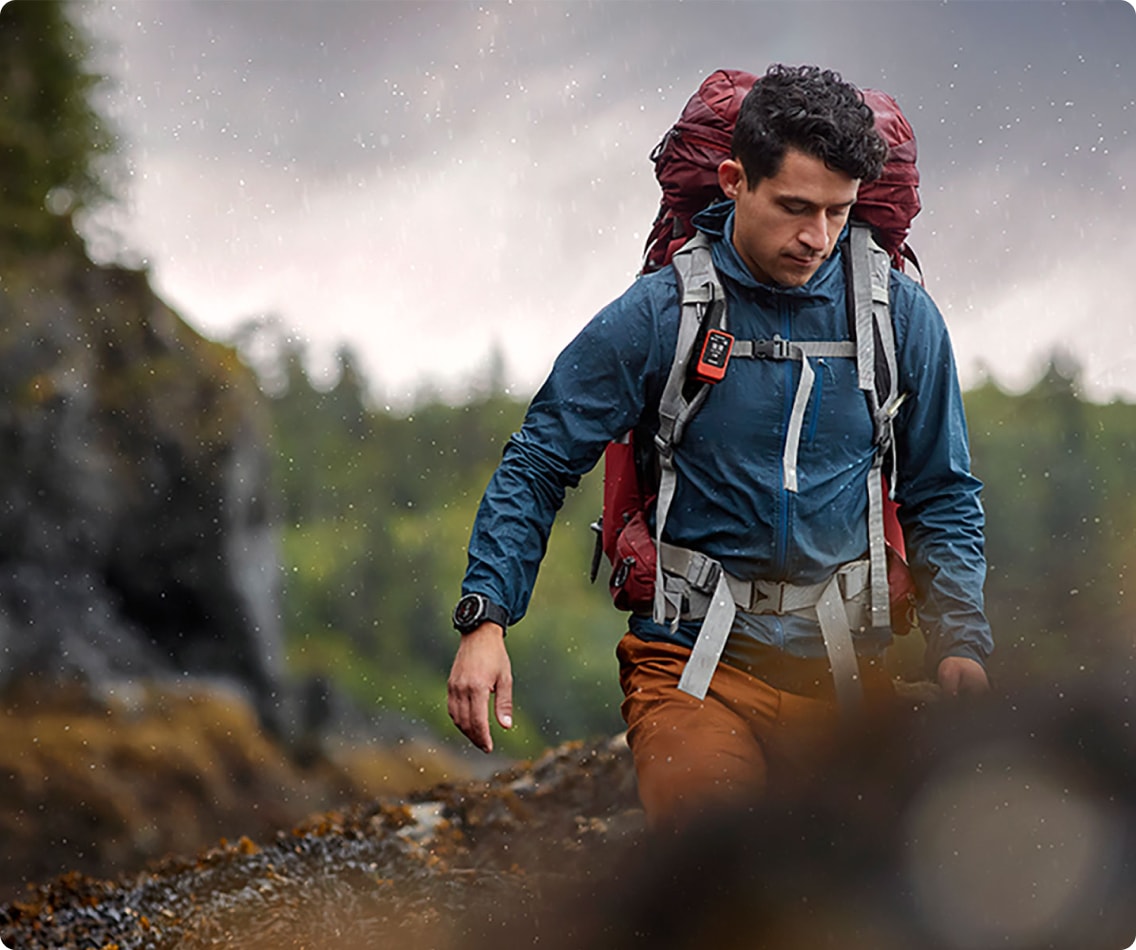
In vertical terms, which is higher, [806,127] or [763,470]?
[806,127]

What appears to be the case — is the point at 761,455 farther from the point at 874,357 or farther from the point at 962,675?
the point at 962,675

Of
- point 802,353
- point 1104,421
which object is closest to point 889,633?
point 802,353

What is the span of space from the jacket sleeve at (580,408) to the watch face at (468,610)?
0.10m

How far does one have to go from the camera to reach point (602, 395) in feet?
7.91

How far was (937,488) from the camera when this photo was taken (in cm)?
265

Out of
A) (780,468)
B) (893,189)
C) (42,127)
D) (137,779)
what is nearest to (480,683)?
(780,468)

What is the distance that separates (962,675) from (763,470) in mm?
652

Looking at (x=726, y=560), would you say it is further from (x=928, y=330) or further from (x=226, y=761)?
(x=226, y=761)

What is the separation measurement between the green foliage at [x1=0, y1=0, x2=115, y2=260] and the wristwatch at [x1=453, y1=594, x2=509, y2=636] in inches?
286

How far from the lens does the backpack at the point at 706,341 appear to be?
→ 2428 mm

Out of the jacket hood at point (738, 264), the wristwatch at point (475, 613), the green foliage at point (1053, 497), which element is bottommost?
the green foliage at point (1053, 497)

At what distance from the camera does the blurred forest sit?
8.90 meters

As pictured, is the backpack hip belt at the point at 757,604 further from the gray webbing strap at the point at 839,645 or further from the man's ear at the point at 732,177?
the man's ear at the point at 732,177

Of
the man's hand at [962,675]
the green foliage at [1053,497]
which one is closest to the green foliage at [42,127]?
the man's hand at [962,675]
